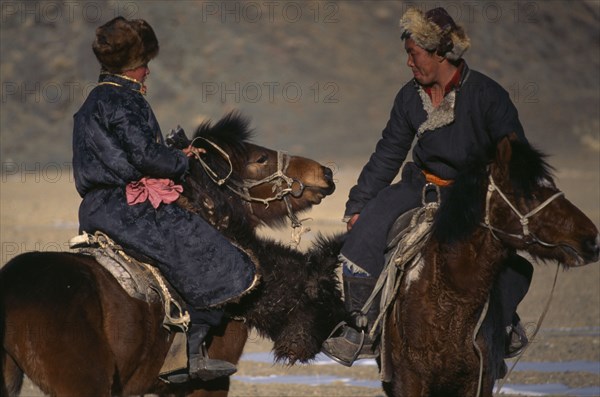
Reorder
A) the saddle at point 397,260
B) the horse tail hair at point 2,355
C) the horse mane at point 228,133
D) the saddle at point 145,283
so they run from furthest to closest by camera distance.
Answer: the horse mane at point 228,133, the saddle at point 397,260, the saddle at point 145,283, the horse tail hair at point 2,355

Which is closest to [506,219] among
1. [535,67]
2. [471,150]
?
[471,150]

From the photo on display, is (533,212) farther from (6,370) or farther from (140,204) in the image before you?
(6,370)

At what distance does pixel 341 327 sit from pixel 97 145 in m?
1.83

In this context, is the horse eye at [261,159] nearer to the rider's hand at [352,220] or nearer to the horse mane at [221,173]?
the horse mane at [221,173]

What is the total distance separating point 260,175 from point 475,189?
161cm

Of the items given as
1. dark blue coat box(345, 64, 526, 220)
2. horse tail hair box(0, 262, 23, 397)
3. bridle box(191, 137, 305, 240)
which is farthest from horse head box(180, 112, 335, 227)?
horse tail hair box(0, 262, 23, 397)

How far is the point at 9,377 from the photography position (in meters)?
5.52

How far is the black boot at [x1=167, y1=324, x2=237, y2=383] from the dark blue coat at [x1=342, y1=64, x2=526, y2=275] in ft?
3.14

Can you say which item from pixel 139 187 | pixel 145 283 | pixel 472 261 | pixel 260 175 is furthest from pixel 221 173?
pixel 472 261

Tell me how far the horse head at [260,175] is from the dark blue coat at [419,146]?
1.04 ft

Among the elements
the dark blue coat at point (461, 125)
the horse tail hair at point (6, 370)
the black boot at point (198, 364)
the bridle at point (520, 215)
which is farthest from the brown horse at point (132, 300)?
the bridle at point (520, 215)

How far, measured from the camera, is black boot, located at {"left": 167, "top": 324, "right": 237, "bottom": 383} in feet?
20.7

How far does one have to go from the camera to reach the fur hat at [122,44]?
608 centimetres

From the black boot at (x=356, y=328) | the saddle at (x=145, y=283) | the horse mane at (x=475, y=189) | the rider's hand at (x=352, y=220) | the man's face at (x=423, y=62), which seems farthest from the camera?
the rider's hand at (x=352, y=220)
